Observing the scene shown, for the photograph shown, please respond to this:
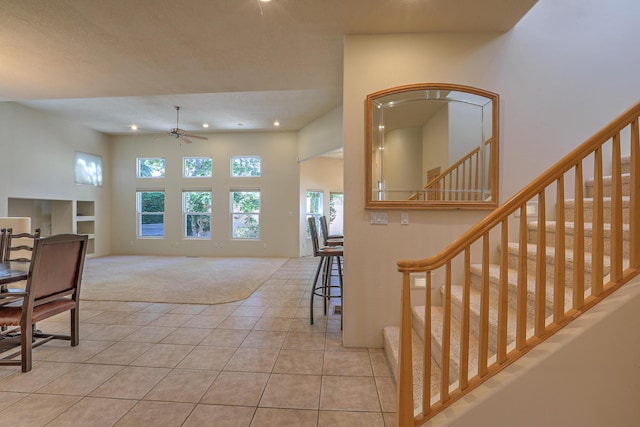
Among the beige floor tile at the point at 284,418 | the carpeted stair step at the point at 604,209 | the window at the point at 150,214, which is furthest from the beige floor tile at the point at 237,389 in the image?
the window at the point at 150,214

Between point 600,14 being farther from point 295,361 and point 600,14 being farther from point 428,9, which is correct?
point 295,361

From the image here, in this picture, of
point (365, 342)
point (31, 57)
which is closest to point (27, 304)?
point (31, 57)

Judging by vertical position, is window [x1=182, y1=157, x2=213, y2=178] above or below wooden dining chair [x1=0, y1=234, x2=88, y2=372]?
above

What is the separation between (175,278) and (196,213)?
3.36 m

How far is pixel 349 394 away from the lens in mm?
1956

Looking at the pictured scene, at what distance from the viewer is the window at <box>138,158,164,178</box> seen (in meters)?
8.50

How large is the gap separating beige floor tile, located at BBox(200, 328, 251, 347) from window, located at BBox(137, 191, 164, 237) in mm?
6640

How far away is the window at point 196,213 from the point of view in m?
8.41

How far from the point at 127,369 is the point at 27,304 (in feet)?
2.83

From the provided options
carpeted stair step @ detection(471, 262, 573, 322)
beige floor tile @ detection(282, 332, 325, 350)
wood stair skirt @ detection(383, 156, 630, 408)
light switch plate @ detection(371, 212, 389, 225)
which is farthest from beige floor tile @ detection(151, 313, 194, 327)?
carpeted stair step @ detection(471, 262, 573, 322)

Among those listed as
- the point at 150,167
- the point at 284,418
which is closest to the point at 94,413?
the point at 284,418

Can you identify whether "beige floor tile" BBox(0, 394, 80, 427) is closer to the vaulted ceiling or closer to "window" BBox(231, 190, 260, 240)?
the vaulted ceiling

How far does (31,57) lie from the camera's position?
2.92m

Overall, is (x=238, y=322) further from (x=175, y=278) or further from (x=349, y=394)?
(x=175, y=278)
